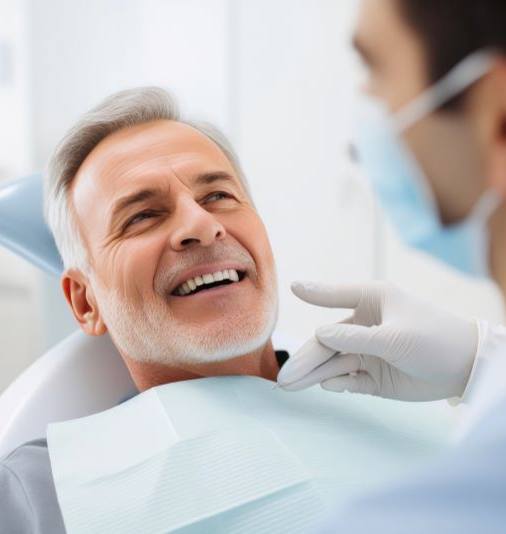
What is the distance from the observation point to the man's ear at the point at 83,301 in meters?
1.56

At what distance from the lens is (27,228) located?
1.70 m

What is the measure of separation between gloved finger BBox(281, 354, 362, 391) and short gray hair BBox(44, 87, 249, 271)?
1.48 feet

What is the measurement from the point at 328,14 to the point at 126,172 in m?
1.77

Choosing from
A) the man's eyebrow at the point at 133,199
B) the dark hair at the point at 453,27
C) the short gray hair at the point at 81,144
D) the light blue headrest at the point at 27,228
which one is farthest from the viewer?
the light blue headrest at the point at 27,228

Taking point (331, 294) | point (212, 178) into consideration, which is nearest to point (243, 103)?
point (212, 178)

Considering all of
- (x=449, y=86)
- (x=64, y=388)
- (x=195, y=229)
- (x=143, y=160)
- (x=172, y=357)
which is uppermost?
(x=449, y=86)

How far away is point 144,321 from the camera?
1393 mm

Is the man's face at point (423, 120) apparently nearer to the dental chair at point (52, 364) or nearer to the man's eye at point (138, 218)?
the man's eye at point (138, 218)

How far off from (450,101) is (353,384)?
0.87m

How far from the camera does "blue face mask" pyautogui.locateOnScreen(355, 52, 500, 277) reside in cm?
58

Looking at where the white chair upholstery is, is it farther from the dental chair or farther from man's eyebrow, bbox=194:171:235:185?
man's eyebrow, bbox=194:171:235:185

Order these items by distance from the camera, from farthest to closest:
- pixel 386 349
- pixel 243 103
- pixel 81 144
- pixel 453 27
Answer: pixel 243 103 → pixel 81 144 → pixel 386 349 → pixel 453 27

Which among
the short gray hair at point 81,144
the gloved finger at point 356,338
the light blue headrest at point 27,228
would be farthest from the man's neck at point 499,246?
the light blue headrest at point 27,228

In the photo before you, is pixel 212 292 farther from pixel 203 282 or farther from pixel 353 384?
pixel 353 384
